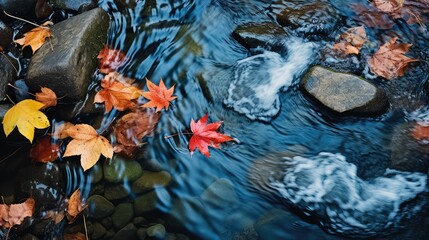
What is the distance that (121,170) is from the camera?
300cm

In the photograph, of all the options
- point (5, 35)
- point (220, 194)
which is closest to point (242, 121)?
point (220, 194)

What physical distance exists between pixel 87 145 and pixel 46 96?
1.77 feet

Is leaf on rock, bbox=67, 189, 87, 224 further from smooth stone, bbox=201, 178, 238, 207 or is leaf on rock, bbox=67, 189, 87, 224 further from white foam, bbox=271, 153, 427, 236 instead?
white foam, bbox=271, 153, 427, 236

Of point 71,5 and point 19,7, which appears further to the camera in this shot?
point 71,5

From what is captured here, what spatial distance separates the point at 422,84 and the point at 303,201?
1.65 meters

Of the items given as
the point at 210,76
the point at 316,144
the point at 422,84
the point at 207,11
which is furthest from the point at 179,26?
the point at 422,84

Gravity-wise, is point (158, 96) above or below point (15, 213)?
above

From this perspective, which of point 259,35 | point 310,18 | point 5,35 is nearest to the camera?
point 5,35

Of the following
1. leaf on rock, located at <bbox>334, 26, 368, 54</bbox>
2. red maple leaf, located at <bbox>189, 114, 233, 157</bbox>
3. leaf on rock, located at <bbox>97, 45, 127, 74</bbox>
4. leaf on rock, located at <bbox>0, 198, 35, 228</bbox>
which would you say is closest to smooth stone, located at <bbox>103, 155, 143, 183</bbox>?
red maple leaf, located at <bbox>189, 114, 233, 157</bbox>

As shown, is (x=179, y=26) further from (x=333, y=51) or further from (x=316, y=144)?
(x=316, y=144)

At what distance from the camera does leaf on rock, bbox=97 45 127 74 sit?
11.5 ft

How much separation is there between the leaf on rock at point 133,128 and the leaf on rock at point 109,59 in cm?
57

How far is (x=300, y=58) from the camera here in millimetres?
3637

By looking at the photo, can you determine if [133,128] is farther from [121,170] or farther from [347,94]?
[347,94]
